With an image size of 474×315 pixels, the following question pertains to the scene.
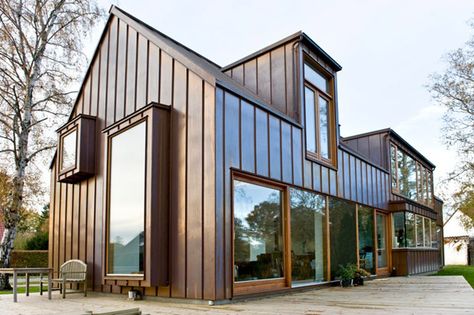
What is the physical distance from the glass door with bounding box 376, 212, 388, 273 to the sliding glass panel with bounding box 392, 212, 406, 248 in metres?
0.31

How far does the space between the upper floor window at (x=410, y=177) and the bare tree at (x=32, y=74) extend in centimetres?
965

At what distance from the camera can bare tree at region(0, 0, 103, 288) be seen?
11.5m

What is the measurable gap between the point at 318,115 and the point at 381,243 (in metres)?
4.95

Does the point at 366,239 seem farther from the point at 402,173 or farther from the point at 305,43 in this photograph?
the point at 305,43

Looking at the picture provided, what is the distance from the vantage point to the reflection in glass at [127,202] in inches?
261

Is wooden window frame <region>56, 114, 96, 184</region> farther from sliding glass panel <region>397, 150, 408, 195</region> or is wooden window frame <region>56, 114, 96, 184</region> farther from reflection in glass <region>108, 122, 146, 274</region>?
sliding glass panel <region>397, 150, 408, 195</region>

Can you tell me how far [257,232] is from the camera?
671cm

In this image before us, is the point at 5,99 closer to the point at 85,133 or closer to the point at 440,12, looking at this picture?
the point at 85,133

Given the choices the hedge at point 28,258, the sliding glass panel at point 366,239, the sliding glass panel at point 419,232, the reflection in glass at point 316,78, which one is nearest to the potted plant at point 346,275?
the sliding glass panel at point 366,239

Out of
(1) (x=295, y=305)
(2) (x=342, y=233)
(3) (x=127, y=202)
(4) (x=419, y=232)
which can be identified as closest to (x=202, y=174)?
(3) (x=127, y=202)

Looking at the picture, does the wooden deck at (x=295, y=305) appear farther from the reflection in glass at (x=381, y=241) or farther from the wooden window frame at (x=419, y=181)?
the wooden window frame at (x=419, y=181)

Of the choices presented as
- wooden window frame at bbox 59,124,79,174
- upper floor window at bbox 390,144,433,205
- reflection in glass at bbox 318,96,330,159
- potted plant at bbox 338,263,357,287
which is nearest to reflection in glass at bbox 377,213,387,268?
upper floor window at bbox 390,144,433,205

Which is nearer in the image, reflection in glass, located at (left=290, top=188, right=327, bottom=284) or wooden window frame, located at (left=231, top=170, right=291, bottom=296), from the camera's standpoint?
wooden window frame, located at (left=231, top=170, right=291, bottom=296)

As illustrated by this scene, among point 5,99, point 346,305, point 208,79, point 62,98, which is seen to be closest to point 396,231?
point 346,305
